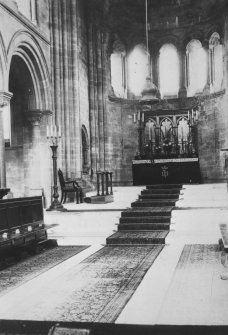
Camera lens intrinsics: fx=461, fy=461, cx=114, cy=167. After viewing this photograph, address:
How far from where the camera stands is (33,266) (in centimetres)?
609

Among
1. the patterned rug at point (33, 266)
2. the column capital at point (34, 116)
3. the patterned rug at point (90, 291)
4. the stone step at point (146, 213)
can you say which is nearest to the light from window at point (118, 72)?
the column capital at point (34, 116)

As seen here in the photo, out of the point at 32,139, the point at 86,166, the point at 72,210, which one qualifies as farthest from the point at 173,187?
the point at 86,166

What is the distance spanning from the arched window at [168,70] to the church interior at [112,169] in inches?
1.8

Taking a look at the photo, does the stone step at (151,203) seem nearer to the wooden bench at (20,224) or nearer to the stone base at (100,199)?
the stone base at (100,199)

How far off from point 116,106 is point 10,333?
55.7ft

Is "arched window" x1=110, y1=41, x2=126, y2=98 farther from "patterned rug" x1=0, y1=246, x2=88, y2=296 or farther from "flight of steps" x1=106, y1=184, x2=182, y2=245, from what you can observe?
Result: "patterned rug" x1=0, y1=246, x2=88, y2=296

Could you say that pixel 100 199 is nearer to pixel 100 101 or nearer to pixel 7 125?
pixel 7 125

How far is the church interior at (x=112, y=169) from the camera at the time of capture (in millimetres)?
4391

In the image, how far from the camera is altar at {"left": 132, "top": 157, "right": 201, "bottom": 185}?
15.8 meters

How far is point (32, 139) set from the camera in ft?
44.9

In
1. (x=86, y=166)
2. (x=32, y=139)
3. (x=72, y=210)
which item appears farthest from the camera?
(x=86, y=166)

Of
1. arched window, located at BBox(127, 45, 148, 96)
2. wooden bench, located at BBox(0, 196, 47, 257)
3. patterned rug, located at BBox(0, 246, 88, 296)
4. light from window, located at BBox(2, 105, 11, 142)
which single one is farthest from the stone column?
arched window, located at BBox(127, 45, 148, 96)

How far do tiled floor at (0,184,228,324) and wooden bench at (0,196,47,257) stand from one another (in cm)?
78

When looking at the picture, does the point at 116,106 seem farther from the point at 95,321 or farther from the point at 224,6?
the point at 95,321
